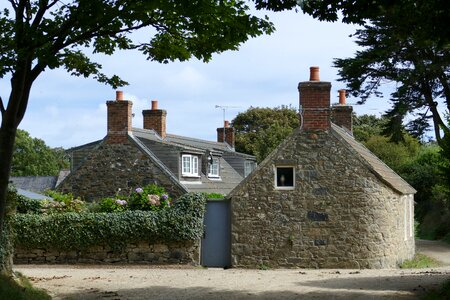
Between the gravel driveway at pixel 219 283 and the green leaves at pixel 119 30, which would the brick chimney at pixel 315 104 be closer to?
the gravel driveway at pixel 219 283

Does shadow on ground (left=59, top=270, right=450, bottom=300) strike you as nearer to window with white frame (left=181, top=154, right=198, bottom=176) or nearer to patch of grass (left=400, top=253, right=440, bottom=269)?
patch of grass (left=400, top=253, right=440, bottom=269)

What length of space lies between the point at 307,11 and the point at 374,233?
38.5ft

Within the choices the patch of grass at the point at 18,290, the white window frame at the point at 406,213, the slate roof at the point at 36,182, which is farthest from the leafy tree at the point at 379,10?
the slate roof at the point at 36,182

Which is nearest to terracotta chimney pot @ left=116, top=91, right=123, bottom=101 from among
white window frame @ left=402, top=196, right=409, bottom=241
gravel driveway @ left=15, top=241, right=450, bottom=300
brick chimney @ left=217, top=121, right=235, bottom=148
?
gravel driveway @ left=15, top=241, right=450, bottom=300

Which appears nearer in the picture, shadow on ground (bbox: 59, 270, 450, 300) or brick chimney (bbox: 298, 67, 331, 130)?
shadow on ground (bbox: 59, 270, 450, 300)

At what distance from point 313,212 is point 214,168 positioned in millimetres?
12579

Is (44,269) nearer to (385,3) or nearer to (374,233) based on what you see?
(374,233)

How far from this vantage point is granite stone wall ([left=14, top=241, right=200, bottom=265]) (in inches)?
878

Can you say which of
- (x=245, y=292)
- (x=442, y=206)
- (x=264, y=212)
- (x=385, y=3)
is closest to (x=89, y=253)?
(x=264, y=212)

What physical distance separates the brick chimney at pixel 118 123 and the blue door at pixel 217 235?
683 centimetres

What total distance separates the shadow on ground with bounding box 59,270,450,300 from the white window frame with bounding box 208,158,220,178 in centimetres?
1705

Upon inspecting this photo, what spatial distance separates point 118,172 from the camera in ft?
91.8

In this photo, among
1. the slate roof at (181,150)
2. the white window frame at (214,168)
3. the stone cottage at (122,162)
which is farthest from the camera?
the white window frame at (214,168)

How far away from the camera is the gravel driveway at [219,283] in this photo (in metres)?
14.6
